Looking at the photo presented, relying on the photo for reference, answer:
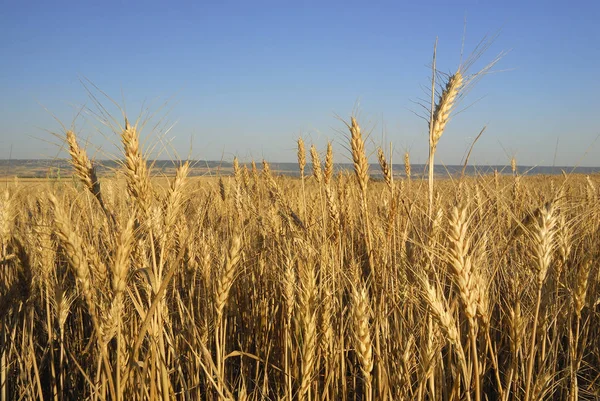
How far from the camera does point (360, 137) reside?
80.5 inches

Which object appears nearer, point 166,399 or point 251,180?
point 166,399

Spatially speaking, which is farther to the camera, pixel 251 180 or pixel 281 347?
pixel 251 180

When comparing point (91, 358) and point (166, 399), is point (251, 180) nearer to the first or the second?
point (91, 358)

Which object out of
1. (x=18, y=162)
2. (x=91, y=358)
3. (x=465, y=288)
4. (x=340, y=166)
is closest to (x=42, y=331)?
(x=91, y=358)

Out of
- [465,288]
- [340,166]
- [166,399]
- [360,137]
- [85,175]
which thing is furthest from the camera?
[340,166]

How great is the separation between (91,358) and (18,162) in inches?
84.1

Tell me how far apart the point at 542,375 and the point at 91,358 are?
231cm

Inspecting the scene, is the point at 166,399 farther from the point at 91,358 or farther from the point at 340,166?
the point at 340,166

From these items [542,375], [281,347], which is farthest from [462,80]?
[281,347]

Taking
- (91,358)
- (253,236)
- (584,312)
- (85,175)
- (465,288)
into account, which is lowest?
(91,358)

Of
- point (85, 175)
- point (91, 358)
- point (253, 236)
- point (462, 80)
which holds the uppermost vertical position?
point (462, 80)

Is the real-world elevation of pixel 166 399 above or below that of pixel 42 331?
above

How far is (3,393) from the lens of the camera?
1931 millimetres

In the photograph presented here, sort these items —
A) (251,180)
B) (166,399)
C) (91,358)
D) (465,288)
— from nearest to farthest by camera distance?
(465,288) < (166,399) < (91,358) < (251,180)
